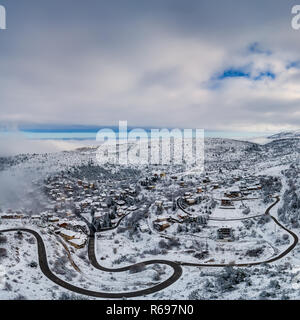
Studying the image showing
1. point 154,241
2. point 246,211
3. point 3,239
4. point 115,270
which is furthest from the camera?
point 246,211

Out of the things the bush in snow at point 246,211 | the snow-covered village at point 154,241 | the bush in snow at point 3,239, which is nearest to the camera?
the snow-covered village at point 154,241

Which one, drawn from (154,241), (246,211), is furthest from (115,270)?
(246,211)

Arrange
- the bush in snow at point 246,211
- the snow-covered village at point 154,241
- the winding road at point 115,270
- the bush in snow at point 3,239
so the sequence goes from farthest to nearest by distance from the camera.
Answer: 1. the bush in snow at point 246,211
2. the bush in snow at point 3,239
3. the winding road at point 115,270
4. the snow-covered village at point 154,241

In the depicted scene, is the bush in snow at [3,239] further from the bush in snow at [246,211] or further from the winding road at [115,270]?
the bush in snow at [246,211]

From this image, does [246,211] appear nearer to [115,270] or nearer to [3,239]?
[115,270]

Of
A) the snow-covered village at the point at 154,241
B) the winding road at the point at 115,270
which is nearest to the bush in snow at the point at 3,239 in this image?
the snow-covered village at the point at 154,241

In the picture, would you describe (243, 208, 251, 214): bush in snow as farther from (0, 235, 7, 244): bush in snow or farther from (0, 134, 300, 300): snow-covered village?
(0, 235, 7, 244): bush in snow

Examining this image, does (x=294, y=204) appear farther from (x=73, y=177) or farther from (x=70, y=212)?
(x=73, y=177)
